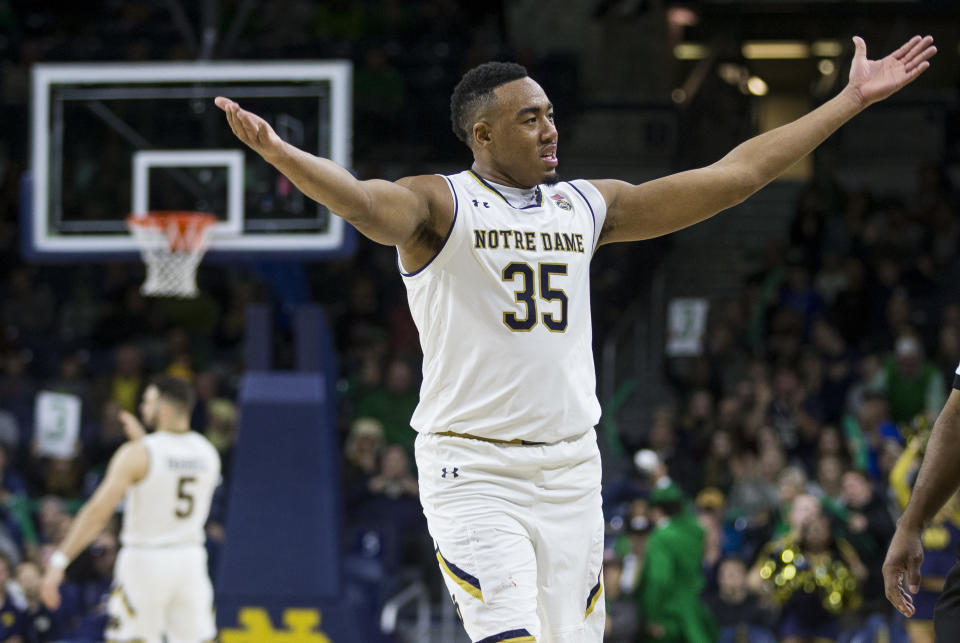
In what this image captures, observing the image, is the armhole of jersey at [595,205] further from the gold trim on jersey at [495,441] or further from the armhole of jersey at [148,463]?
the armhole of jersey at [148,463]

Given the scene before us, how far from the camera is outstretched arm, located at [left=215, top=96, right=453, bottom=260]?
4.20 m

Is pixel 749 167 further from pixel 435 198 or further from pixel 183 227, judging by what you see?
pixel 183 227

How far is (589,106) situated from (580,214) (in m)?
13.4

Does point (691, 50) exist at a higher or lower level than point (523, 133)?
higher

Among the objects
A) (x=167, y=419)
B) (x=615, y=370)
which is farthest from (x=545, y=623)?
(x=615, y=370)

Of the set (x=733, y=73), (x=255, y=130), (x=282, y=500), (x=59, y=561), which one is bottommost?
(x=59, y=561)

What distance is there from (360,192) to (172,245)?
264 inches

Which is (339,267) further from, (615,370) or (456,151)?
(615,370)

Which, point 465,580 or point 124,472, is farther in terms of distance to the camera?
point 124,472

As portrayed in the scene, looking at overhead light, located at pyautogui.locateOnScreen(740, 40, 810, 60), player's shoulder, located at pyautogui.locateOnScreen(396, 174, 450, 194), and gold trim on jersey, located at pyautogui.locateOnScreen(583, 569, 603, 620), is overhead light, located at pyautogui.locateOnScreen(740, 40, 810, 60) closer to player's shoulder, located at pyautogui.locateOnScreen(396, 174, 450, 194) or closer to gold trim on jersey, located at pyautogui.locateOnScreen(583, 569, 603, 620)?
player's shoulder, located at pyautogui.locateOnScreen(396, 174, 450, 194)

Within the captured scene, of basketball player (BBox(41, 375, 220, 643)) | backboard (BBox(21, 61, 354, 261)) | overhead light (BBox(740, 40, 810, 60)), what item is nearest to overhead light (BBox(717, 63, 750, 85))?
overhead light (BBox(740, 40, 810, 60))

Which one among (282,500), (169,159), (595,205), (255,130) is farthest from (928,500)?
(169,159)

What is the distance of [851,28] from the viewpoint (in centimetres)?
2073

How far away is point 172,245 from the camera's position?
10727mm
